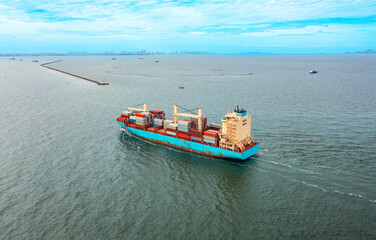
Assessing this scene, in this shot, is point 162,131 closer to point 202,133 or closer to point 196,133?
point 196,133

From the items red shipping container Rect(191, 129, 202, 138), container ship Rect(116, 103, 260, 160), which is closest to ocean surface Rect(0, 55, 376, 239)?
container ship Rect(116, 103, 260, 160)

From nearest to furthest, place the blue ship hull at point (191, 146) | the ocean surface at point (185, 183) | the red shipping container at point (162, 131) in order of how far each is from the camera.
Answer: the ocean surface at point (185, 183)
the blue ship hull at point (191, 146)
the red shipping container at point (162, 131)

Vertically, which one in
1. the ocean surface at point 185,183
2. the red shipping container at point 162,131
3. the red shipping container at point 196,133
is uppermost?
the red shipping container at point 196,133

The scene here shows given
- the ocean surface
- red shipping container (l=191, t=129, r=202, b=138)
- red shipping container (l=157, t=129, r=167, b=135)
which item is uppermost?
red shipping container (l=191, t=129, r=202, b=138)

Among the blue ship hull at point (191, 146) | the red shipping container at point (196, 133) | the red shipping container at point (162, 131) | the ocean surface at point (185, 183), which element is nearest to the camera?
the ocean surface at point (185, 183)

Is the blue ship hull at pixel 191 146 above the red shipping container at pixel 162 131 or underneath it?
underneath

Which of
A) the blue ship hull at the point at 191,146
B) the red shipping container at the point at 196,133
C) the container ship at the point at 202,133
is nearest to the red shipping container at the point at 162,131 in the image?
the container ship at the point at 202,133

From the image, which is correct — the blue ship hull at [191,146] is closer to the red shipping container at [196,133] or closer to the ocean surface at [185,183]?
the ocean surface at [185,183]

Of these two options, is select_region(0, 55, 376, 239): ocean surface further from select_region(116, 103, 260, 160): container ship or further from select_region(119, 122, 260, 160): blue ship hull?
select_region(116, 103, 260, 160): container ship

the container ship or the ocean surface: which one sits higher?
the container ship

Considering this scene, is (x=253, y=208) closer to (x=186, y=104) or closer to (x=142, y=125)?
(x=142, y=125)

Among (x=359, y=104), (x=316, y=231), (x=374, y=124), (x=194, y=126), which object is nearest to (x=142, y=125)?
(x=194, y=126)
